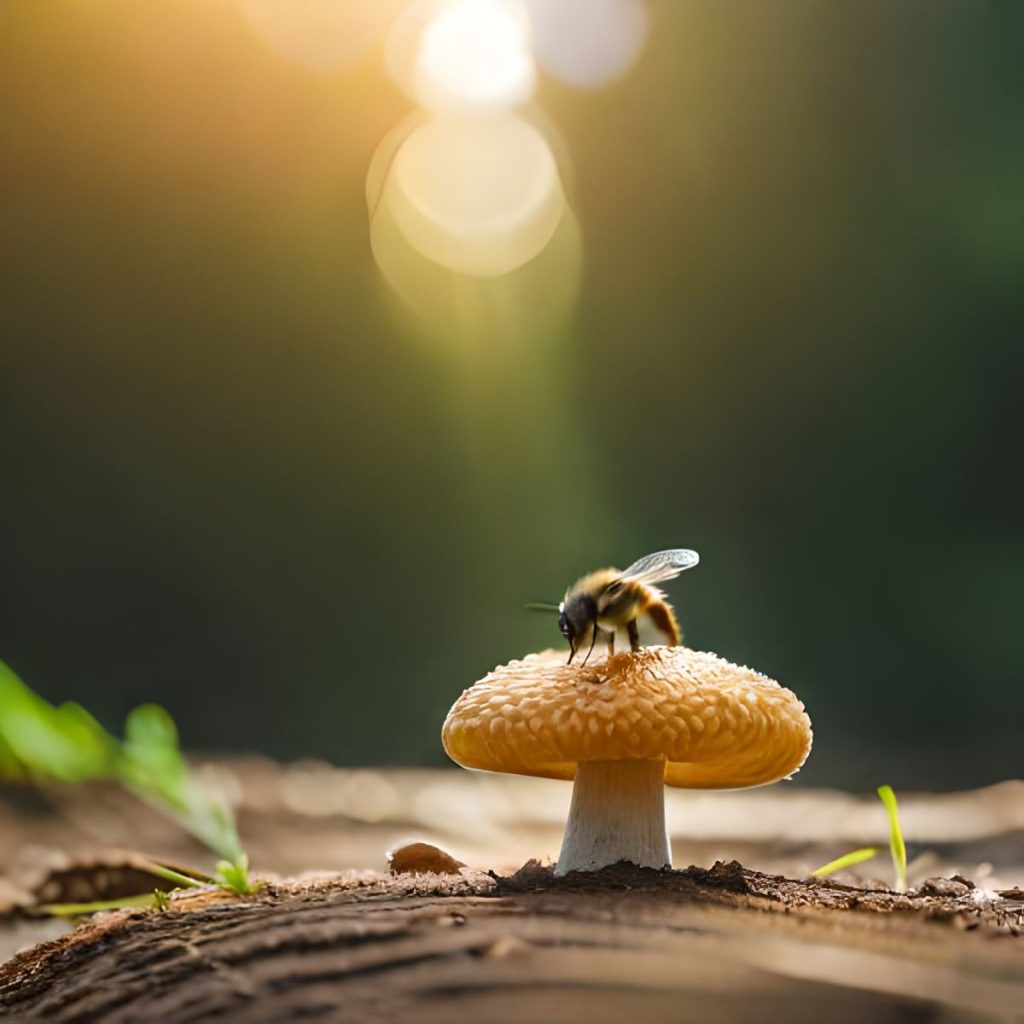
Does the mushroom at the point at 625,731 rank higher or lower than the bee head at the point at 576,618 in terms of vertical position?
lower

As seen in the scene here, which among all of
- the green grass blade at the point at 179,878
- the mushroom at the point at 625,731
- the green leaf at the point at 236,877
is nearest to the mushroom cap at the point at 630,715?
the mushroom at the point at 625,731

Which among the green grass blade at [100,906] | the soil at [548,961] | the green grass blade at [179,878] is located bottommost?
the soil at [548,961]

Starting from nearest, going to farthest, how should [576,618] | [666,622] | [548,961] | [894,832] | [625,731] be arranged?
[548,961], [625,731], [576,618], [666,622], [894,832]

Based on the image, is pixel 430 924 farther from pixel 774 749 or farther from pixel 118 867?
pixel 118 867

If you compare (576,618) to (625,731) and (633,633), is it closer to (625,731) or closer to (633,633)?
(633,633)

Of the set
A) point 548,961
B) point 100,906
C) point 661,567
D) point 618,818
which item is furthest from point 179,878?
point 548,961

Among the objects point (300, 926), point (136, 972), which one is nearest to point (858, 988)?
point (300, 926)

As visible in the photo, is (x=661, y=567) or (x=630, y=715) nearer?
(x=630, y=715)

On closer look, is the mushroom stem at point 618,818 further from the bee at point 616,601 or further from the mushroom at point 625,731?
the bee at point 616,601
